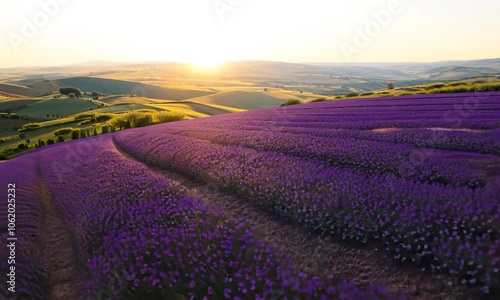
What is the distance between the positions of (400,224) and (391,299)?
132 cm

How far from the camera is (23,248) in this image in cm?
453

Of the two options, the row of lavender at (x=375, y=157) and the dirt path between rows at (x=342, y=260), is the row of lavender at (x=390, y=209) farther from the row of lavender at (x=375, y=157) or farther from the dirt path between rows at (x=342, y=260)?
the row of lavender at (x=375, y=157)

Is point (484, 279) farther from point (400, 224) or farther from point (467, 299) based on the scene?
point (400, 224)

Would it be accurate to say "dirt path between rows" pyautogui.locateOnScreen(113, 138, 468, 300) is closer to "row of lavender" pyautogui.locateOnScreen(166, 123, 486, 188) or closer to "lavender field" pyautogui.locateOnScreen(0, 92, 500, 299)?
"lavender field" pyautogui.locateOnScreen(0, 92, 500, 299)

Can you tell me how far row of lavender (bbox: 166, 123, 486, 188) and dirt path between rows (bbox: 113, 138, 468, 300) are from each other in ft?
7.59

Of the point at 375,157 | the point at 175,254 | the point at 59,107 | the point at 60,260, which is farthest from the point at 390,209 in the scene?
the point at 59,107

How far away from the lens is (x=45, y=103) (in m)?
86.2

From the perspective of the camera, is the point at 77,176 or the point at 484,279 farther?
the point at 77,176

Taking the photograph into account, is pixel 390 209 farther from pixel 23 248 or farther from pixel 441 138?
pixel 441 138

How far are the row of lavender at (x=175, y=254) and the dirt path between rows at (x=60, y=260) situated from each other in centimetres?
21

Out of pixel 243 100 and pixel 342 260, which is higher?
pixel 342 260

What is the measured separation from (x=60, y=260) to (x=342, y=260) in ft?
12.9

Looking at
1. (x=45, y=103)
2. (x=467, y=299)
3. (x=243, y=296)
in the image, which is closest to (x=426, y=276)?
(x=467, y=299)

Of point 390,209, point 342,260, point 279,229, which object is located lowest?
point 279,229
